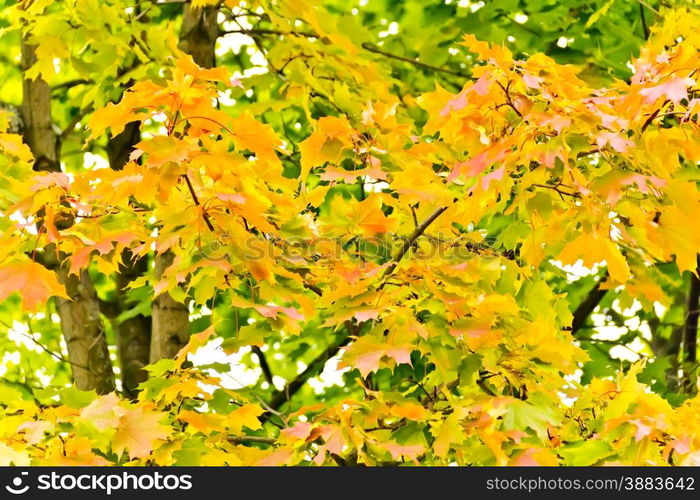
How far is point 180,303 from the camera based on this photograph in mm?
4496

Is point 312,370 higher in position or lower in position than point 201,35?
lower

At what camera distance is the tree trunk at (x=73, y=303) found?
4.68 m

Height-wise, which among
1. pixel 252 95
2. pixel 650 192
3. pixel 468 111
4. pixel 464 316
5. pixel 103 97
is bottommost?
pixel 464 316

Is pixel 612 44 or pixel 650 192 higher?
pixel 612 44

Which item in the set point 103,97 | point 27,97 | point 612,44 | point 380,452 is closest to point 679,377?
point 612,44

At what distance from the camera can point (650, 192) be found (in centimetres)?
270
